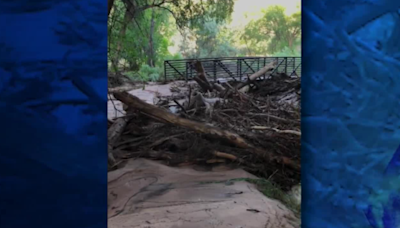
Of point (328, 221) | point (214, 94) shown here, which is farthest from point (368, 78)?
point (214, 94)

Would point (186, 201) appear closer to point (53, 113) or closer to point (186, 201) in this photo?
point (186, 201)

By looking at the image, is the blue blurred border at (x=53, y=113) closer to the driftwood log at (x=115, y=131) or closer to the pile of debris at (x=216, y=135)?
the pile of debris at (x=216, y=135)

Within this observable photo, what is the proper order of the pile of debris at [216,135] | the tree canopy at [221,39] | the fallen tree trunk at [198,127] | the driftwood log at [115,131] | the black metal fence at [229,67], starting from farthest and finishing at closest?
1. the tree canopy at [221,39]
2. the black metal fence at [229,67]
3. the driftwood log at [115,131]
4. the pile of debris at [216,135]
5. the fallen tree trunk at [198,127]

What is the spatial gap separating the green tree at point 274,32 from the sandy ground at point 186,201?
793 inches

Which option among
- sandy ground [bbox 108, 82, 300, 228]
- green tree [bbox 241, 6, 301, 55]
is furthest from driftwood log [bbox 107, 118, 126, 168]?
green tree [bbox 241, 6, 301, 55]

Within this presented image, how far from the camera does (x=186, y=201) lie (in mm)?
4895

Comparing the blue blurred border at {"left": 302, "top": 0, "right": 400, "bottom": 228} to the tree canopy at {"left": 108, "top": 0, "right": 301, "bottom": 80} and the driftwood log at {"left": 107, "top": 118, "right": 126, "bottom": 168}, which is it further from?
the tree canopy at {"left": 108, "top": 0, "right": 301, "bottom": 80}

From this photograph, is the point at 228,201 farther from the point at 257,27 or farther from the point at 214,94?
the point at 257,27

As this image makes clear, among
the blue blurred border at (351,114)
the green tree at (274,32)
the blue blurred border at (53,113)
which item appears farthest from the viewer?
the green tree at (274,32)

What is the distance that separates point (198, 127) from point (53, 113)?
14.6 feet

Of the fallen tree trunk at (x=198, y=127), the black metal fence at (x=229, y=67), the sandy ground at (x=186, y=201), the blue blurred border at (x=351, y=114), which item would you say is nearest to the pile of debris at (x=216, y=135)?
the fallen tree trunk at (x=198, y=127)

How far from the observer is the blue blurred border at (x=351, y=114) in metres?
2.40

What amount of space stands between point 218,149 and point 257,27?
2280 cm

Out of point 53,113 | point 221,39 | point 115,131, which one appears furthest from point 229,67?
point 53,113
